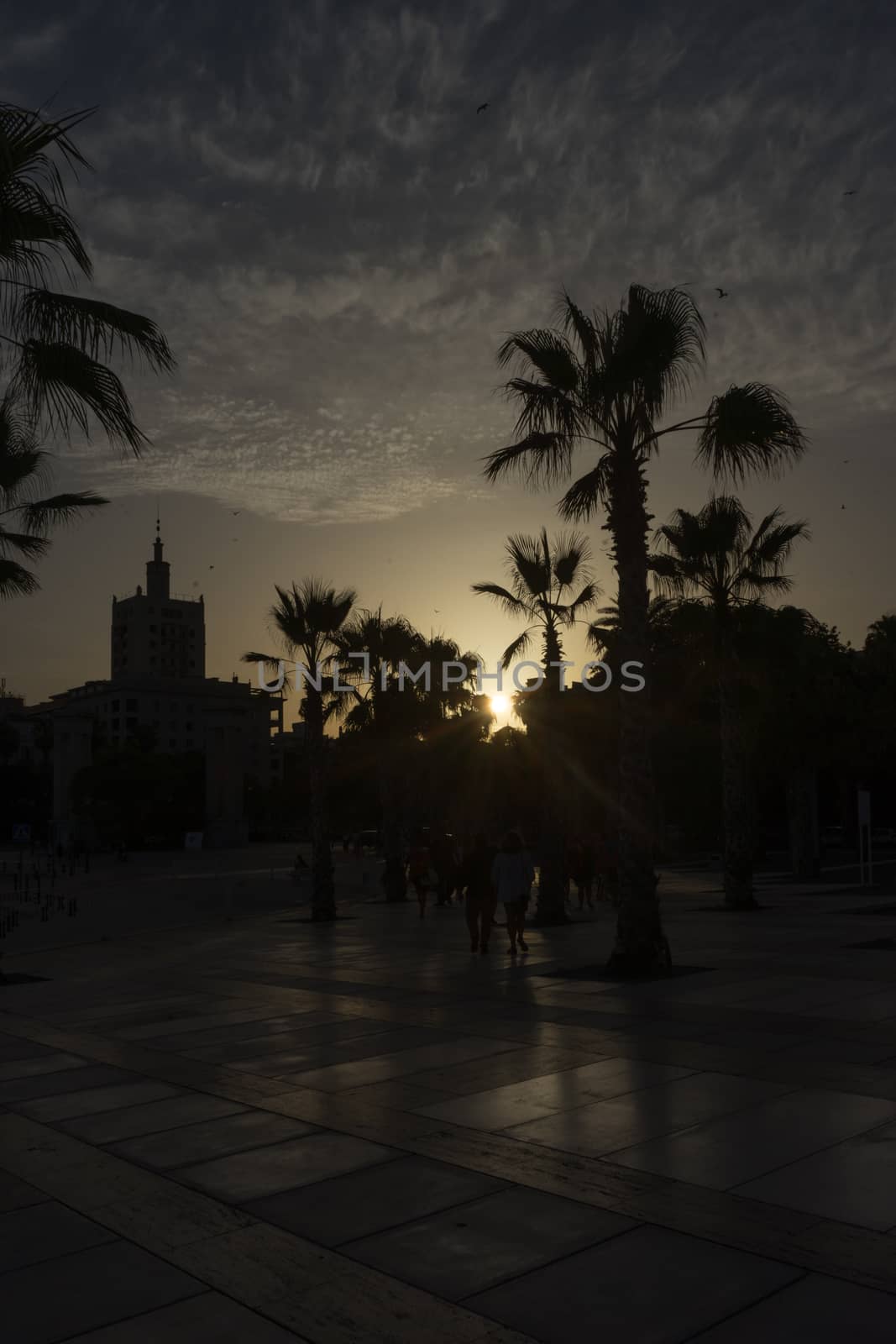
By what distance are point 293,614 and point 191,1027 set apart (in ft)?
54.8

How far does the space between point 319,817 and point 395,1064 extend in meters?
17.6

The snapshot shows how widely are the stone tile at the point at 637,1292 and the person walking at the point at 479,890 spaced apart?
12.1 meters

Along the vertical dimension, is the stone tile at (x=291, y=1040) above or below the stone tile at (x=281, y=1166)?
below

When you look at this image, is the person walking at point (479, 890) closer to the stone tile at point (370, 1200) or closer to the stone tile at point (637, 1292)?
the stone tile at point (370, 1200)

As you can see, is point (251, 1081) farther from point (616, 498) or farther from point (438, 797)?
point (438, 797)

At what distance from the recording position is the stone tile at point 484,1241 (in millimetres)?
4789

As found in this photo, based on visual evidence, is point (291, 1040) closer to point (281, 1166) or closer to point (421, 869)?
point (281, 1166)

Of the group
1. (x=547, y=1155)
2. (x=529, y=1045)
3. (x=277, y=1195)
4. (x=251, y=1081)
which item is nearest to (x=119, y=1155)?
(x=277, y=1195)

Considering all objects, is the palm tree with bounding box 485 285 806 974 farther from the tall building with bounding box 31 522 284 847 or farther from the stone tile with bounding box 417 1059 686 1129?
the tall building with bounding box 31 522 284 847

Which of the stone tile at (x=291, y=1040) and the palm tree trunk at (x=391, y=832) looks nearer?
the stone tile at (x=291, y=1040)

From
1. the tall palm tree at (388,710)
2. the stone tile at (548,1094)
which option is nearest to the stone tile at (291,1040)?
the stone tile at (548,1094)

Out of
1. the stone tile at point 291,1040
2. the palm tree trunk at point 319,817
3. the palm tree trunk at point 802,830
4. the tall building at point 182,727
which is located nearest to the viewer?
the stone tile at point 291,1040

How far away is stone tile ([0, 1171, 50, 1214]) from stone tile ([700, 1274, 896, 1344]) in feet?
12.0

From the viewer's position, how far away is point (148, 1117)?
765 cm
